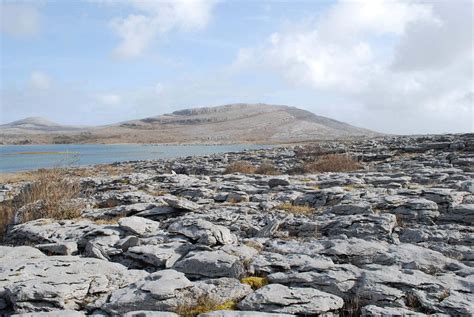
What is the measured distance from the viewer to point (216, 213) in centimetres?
1327

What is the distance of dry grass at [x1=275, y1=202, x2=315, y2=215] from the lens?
45.4 feet

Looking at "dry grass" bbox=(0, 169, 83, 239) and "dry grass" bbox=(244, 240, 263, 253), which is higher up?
"dry grass" bbox=(0, 169, 83, 239)

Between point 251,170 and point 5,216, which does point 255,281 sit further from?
point 251,170

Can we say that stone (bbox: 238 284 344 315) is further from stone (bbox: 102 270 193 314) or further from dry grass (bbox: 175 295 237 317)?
stone (bbox: 102 270 193 314)

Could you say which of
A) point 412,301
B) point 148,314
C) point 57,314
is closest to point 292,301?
point 412,301

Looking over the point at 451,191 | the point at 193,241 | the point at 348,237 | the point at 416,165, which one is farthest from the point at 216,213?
the point at 416,165

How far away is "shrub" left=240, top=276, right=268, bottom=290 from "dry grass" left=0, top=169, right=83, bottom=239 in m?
7.83

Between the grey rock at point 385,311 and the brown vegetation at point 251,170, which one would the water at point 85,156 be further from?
the grey rock at point 385,311

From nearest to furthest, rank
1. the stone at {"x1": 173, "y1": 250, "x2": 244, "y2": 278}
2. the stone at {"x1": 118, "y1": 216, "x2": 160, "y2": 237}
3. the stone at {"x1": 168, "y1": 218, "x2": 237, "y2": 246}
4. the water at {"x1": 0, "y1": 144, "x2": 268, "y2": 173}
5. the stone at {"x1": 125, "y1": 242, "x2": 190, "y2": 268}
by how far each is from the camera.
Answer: the stone at {"x1": 173, "y1": 250, "x2": 244, "y2": 278} < the stone at {"x1": 125, "y1": 242, "x2": 190, "y2": 268} < the stone at {"x1": 168, "y1": 218, "x2": 237, "y2": 246} < the stone at {"x1": 118, "y1": 216, "x2": 160, "y2": 237} < the water at {"x1": 0, "y1": 144, "x2": 268, "y2": 173}

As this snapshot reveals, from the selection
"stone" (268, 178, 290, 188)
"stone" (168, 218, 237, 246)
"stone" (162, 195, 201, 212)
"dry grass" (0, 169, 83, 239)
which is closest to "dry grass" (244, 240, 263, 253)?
"stone" (168, 218, 237, 246)

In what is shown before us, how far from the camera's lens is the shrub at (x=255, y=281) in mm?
8094

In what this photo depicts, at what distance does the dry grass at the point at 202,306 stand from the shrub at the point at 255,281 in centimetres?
78

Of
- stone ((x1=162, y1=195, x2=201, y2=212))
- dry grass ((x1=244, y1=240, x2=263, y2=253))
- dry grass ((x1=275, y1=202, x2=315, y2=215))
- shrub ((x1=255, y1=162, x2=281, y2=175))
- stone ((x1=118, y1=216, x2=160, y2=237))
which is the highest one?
shrub ((x1=255, y1=162, x2=281, y2=175))

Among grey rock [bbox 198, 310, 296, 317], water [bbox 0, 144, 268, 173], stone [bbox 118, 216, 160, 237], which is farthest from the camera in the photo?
water [bbox 0, 144, 268, 173]
